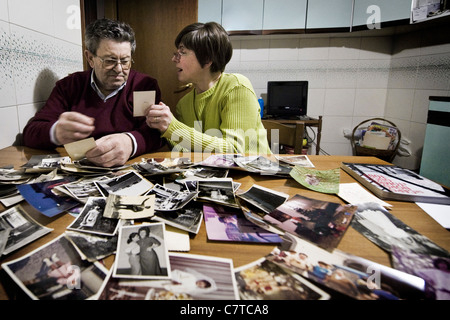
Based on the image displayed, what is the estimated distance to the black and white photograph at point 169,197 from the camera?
25.1 inches

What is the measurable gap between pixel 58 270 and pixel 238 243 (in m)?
0.30

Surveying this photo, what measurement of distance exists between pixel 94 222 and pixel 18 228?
15cm

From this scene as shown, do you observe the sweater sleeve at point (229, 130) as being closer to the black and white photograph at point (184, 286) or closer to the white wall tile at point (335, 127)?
the black and white photograph at point (184, 286)

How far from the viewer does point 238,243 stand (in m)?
0.53

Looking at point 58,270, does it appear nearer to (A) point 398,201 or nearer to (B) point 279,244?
(B) point 279,244


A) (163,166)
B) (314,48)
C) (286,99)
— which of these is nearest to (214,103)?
(163,166)

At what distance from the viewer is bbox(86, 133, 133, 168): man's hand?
92 centimetres

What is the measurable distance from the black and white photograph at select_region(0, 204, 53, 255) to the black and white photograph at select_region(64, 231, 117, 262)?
61 mm

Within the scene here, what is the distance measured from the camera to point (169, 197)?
69 centimetres

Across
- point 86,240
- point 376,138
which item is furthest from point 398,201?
point 376,138

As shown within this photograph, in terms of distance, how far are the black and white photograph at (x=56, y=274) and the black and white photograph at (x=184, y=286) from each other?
27 mm

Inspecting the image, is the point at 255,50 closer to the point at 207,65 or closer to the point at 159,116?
the point at 207,65

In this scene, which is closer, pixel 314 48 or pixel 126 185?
pixel 126 185
